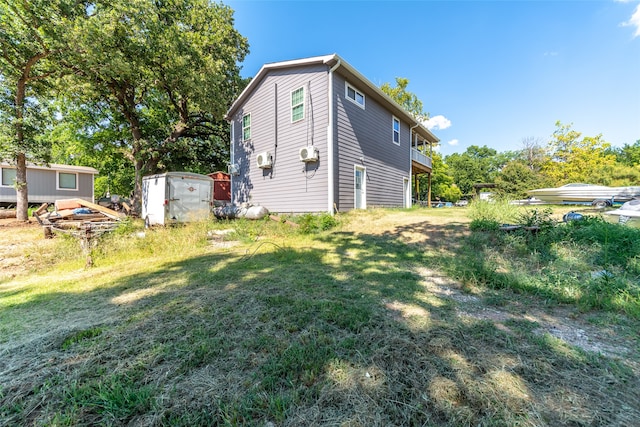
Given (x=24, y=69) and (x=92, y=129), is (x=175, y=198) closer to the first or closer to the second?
(x=24, y=69)

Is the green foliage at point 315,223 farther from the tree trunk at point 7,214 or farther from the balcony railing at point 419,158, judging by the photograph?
the tree trunk at point 7,214

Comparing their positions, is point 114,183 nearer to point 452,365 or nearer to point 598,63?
point 452,365

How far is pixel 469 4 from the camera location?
27.9 feet

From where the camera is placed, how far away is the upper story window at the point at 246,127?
12.3 m

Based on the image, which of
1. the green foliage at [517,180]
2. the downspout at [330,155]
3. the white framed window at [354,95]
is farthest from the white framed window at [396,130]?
the green foliage at [517,180]

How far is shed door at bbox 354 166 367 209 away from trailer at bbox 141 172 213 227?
605 cm

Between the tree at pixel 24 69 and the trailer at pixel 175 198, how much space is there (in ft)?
15.4

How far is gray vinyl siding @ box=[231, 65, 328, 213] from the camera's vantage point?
9305mm

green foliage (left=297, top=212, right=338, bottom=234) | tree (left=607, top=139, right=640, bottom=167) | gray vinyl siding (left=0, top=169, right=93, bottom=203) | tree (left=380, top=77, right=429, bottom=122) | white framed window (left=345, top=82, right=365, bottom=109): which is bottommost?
green foliage (left=297, top=212, right=338, bottom=234)

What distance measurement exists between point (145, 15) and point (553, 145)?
32218mm

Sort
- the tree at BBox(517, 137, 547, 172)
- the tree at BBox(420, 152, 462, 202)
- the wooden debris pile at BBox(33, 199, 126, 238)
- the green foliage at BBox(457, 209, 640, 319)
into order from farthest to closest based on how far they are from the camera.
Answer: the tree at BBox(420, 152, 462, 202), the tree at BBox(517, 137, 547, 172), the wooden debris pile at BBox(33, 199, 126, 238), the green foliage at BBox(457, 209, 640, 319)

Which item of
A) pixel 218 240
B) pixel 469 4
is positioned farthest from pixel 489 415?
pixel 469 4

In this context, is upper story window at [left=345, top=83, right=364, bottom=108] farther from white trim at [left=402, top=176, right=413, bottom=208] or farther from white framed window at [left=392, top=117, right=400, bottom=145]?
white trim at [left=402, top=176, right=413, bottom=208]

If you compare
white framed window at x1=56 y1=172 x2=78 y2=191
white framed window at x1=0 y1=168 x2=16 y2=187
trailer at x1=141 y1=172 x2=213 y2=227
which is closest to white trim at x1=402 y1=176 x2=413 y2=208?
trailer at x1=141 y1=172 x2=213 y2=227
